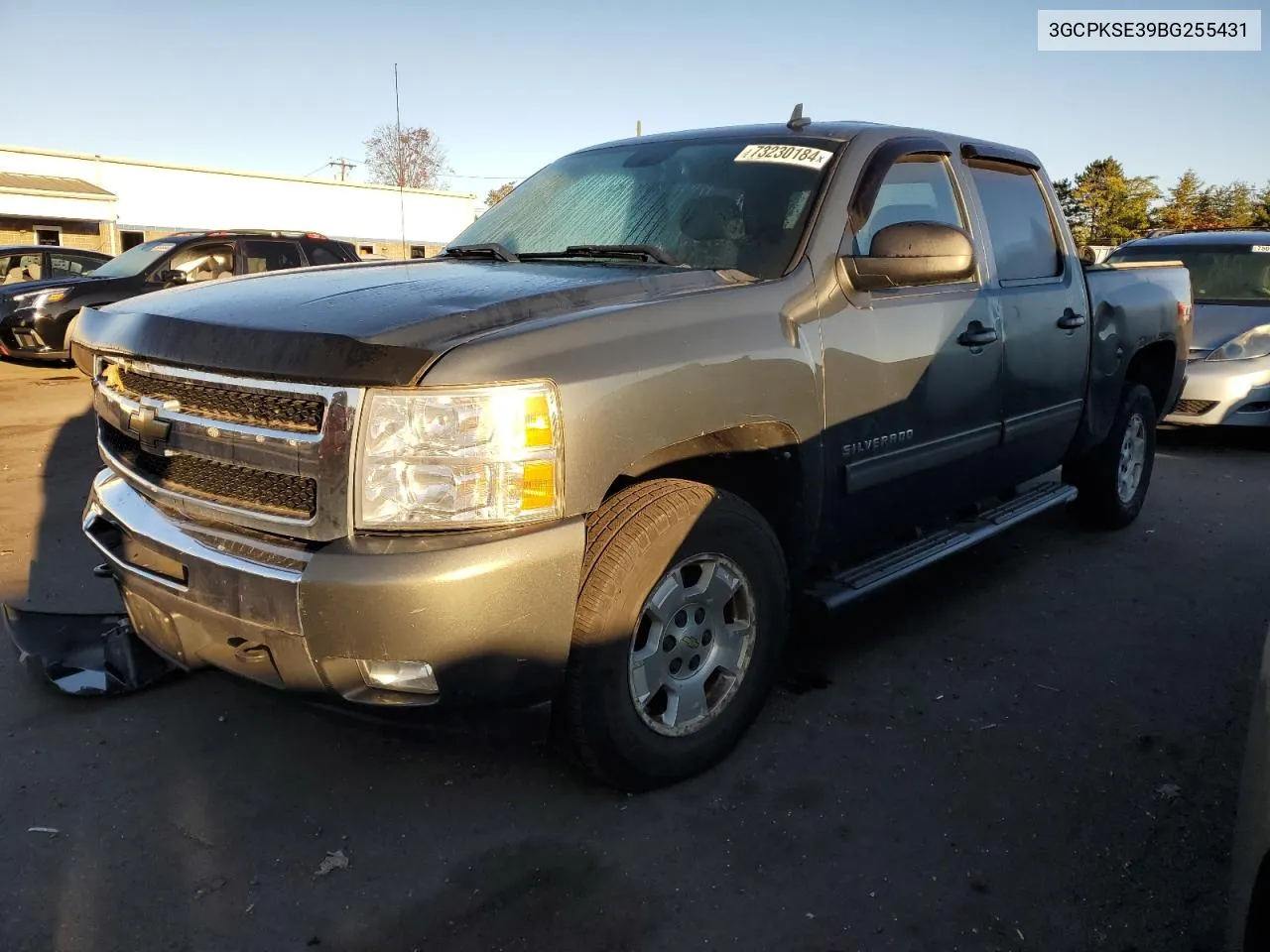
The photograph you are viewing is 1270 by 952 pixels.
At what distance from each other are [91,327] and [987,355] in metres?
3.11

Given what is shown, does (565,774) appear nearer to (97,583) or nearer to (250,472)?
(250,472)

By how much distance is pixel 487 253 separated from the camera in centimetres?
347

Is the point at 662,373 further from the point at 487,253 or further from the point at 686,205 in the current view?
the point at 487,253

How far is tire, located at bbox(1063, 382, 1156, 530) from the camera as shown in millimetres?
5082

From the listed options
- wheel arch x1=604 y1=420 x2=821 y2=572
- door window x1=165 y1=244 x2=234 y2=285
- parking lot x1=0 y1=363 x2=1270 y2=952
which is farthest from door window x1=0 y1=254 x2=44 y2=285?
wheel arch x1=604 y1=420 x2=821 y2=572

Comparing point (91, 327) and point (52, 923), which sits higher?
point (91, 327)

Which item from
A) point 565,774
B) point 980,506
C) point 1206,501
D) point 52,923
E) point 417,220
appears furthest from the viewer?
point 417,220

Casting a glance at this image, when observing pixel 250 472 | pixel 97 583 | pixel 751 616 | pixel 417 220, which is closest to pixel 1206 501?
pixel 751 616

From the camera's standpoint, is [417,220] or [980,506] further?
[417,220]

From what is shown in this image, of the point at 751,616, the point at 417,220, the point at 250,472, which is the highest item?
the point at 417,220

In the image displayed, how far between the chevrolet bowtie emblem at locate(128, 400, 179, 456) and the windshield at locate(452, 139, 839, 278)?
4.72 feet

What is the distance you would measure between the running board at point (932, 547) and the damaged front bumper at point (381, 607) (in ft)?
3.93

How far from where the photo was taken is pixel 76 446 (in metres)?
7.28

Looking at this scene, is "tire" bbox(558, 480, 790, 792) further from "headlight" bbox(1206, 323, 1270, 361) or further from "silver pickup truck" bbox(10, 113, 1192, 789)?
"headlight" bbox(1206, 323, 1270, 361)
